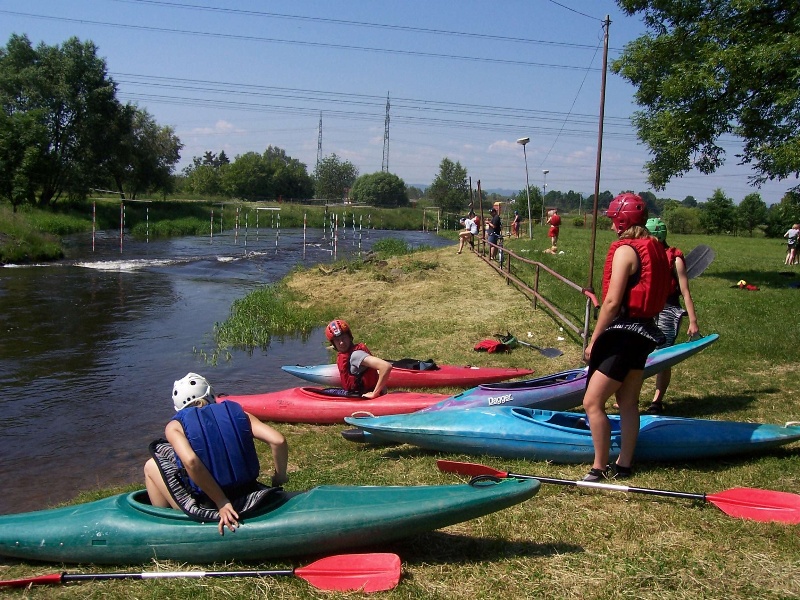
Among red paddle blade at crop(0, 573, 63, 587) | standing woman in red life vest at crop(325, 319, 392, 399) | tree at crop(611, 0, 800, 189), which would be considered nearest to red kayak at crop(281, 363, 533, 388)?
standing woman in red life vest at crop(325, 319, 392, 399)

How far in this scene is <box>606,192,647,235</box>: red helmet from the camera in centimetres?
428

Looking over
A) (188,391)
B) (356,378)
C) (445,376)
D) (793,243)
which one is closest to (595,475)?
(188,391)

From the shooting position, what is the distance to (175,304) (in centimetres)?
1647

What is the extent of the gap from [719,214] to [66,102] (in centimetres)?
3956

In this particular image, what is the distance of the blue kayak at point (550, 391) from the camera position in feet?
20.1

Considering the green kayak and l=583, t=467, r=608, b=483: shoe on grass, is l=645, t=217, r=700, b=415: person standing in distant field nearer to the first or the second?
l=583, t=467, r=608, b=483: shoe on grass

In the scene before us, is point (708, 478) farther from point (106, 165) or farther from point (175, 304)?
point (106, 165)

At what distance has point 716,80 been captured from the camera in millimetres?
13500

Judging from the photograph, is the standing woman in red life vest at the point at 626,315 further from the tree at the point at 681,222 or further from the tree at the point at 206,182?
the tree at the point at 206,182

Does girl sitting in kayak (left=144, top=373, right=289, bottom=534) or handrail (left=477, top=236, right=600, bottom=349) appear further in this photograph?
handrail (left=477, top=236, right=600, bottom=349)

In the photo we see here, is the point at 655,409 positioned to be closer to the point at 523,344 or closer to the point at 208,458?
the point at 523,344

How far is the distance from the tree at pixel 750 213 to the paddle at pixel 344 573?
4608 centimetres

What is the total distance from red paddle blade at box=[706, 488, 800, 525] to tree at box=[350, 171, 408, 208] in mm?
67987

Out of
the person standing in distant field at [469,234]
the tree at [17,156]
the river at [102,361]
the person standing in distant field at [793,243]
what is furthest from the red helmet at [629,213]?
the tree at [17,156]
